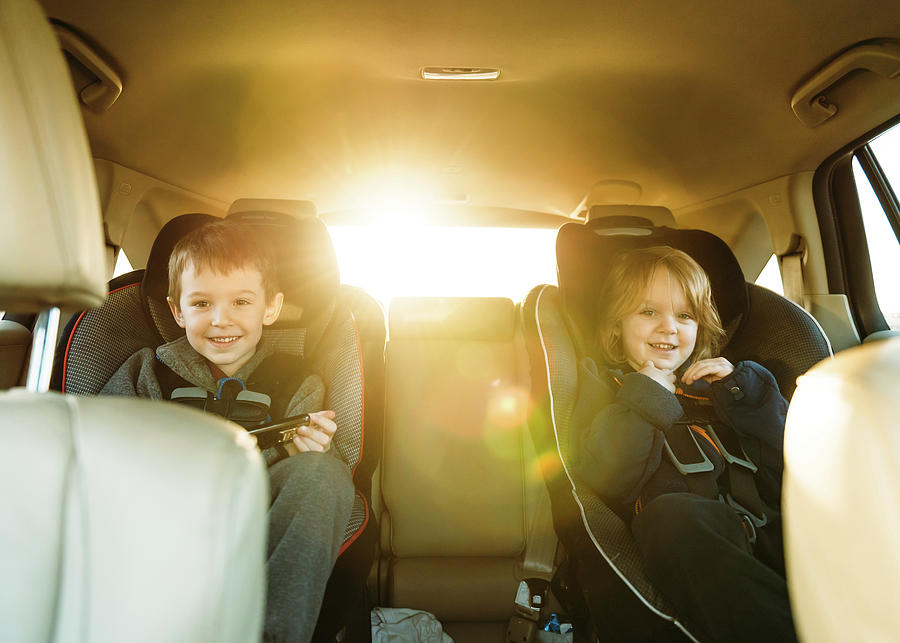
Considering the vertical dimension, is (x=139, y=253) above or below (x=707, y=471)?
above

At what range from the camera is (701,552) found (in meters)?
1.23

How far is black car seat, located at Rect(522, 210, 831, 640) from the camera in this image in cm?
142

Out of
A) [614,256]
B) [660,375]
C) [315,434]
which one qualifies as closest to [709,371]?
[660,375]

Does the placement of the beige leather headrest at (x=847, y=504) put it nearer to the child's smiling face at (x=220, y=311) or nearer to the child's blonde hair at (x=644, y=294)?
the child's blonde hair at (x=644, y=294)

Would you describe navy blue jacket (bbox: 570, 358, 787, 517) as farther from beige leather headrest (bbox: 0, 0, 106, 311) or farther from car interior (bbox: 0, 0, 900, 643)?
beige leather headrest (bbox: 0, 0, 106, 311)

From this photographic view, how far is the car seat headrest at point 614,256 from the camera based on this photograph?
197cm

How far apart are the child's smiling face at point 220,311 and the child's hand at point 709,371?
1.30 metres

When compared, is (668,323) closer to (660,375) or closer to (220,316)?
(660,375)

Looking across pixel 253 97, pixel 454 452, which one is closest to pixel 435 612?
pixel 454 452

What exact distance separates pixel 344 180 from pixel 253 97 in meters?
0.69

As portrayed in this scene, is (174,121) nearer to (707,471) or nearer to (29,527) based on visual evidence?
(29,527)

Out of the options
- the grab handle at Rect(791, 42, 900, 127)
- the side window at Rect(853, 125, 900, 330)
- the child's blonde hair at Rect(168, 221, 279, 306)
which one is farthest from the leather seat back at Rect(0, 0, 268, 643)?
the side window at Rect(853, 125, 900, 330)

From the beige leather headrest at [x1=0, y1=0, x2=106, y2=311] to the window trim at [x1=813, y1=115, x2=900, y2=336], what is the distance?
2523mm

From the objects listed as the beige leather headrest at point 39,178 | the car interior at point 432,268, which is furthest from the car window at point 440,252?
the beige leather headrest at point 39,178
